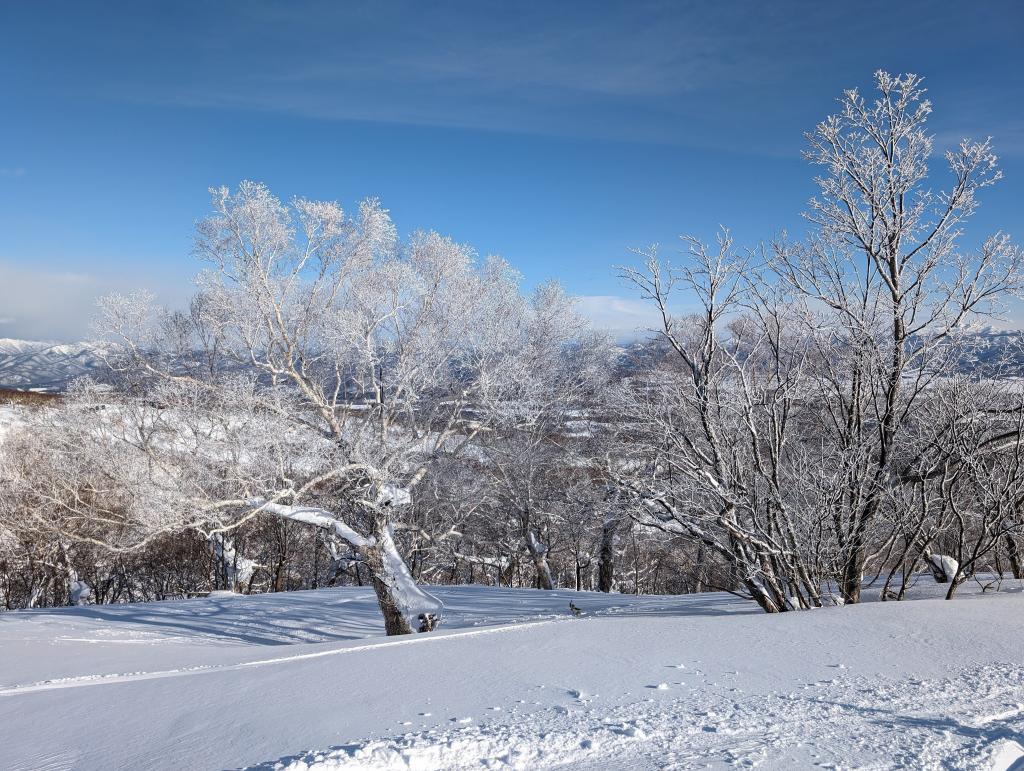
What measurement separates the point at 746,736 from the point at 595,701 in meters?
0.76

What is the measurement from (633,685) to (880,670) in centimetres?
134

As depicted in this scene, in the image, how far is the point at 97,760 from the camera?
8.66ft

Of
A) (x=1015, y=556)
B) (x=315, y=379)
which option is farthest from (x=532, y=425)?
(x=1015, y=556)

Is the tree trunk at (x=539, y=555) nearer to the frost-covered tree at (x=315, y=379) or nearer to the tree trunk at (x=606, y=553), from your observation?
the tree trunk at (x=606, y=553)

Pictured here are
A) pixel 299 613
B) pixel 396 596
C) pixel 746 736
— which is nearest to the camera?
pixel 746 736

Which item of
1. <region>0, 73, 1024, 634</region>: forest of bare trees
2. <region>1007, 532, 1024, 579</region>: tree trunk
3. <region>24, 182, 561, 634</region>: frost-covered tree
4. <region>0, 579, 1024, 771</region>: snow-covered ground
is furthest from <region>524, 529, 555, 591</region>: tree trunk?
<region>0, 579, 1024, 771</region>: snow-covered ground

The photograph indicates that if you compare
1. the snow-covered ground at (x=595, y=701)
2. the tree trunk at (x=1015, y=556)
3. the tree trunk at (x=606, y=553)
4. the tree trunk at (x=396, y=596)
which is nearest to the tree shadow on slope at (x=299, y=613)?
the tree trunk at (x=396, y=596)

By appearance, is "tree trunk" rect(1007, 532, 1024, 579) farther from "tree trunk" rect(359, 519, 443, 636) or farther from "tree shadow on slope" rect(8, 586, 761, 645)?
"tree trunk" rect(359, 519, 443, 636)

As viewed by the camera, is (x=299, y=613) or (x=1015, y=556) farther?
(x=299, y=613)

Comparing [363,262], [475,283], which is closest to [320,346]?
[363,262]

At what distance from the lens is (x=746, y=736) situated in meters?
2.59

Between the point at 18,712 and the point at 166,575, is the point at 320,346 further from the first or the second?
the point at 166,575

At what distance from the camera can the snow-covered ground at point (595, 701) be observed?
2.45 m

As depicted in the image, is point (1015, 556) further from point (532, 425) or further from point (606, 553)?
point (606, 553)
